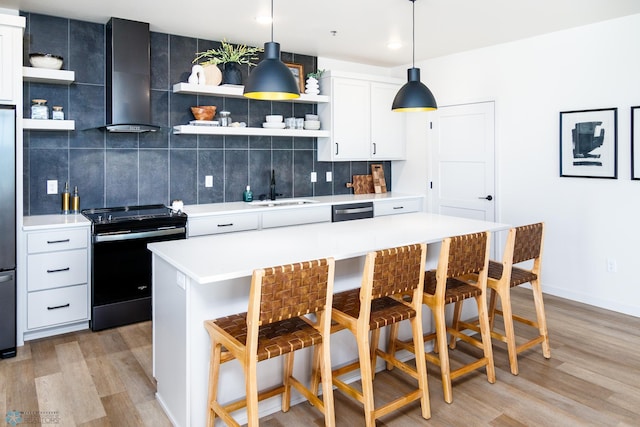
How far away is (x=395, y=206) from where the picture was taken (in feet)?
18.1

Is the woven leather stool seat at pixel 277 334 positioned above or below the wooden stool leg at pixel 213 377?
above

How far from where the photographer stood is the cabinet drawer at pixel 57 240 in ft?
11.3

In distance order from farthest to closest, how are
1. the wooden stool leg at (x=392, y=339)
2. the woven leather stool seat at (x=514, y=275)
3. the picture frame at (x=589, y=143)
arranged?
the picture frame at (x=589, y=143) → the woven leather stool seat at (x=514, y=275) → the wooden stool leg at (x=392, y=339)

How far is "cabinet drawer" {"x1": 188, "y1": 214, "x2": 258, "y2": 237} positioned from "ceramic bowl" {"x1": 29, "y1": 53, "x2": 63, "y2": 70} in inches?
62.7

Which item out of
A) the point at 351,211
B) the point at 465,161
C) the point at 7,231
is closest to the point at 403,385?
the point at 351,211

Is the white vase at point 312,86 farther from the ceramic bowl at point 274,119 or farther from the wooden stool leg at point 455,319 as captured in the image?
the wooden stool leg at point 455,319

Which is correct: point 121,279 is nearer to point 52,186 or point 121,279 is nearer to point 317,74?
point 52,186

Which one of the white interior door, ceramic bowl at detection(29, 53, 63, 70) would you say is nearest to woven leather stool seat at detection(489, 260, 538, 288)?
the white interior door

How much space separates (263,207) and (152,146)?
117 cm

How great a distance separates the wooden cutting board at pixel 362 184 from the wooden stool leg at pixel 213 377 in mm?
3916

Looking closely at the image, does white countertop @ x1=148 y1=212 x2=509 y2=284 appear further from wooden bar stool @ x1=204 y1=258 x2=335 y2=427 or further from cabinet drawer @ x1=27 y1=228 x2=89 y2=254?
cabinet drawer @ x1=27 y1=228 x2=89 y2=254

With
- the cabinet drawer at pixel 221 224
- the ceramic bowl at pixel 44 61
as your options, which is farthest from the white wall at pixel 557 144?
the ceramic bowl at pixel 44 61

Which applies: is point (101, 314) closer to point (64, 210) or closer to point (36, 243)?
point (36, 243)

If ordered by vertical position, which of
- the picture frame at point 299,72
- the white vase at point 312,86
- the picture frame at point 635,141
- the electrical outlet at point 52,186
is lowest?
the electrical outlet at point 52,186
